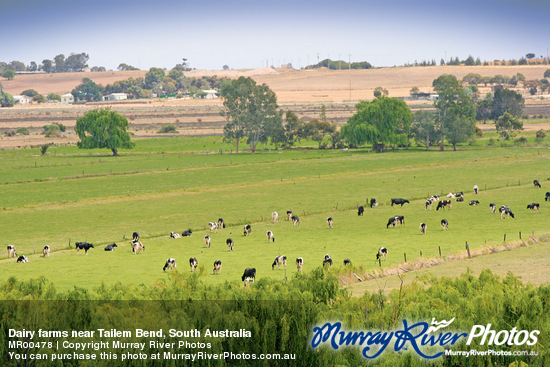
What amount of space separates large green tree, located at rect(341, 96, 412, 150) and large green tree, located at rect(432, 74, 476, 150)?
273 inches

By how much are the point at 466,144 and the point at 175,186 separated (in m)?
82.7

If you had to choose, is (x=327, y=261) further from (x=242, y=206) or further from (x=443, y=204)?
(x=242, y=206)

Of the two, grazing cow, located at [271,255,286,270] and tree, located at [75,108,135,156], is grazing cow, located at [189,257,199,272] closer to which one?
grazing cow, located at [271,255,286,270]

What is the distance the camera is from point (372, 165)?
110312mm

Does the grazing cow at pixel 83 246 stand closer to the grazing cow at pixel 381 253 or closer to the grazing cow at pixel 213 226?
the grazing cow at pixel 213 226

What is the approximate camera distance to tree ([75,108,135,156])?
447 ft

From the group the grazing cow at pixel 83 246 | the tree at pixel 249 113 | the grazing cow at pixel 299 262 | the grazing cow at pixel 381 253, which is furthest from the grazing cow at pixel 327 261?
the tree at pixel 249 113

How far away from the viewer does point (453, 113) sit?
14512 cm

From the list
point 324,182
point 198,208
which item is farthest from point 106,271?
point 324,182

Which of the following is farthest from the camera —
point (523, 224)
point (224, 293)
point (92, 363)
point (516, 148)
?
point (516, 148)

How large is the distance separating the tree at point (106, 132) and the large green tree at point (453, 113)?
61263mm

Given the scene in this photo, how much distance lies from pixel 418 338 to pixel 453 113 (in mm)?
128498

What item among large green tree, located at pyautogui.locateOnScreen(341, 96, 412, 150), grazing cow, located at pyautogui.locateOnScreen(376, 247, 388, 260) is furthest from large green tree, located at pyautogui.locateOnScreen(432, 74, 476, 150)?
grazing cow, located at pyautogui.locateOnScreen(376, 247, 388, 260)

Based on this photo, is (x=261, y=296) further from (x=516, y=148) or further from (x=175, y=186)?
(x=516, y=148)
